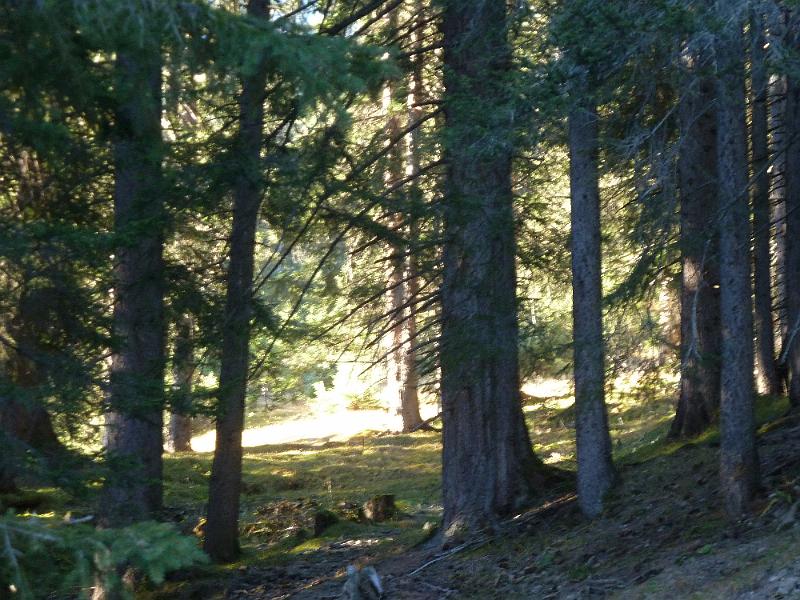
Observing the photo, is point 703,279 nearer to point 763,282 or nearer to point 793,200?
point 793,200

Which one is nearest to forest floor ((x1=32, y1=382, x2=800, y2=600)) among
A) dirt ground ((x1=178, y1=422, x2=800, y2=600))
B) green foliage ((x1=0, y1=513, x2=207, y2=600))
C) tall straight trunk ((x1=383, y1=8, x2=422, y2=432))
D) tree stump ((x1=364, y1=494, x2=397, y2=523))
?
dirt ground ((x1=178, y1=422, x2=800, y2=600))

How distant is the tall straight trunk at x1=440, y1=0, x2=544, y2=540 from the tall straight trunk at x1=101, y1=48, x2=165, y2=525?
362 cm

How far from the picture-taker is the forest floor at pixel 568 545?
822 cm

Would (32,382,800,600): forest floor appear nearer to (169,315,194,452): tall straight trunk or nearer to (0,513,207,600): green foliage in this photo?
(169,315,194,452): tall straight trunk

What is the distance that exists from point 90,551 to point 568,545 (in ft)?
23.1

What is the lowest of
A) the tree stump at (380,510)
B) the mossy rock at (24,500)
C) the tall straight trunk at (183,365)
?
the tree stump at (380,510)

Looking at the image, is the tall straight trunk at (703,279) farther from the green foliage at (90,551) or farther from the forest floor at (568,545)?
the green foliage at (90,551)

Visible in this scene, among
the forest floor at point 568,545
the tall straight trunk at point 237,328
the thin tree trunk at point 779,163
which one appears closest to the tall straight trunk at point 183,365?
the tall straight trunk at point 237,328

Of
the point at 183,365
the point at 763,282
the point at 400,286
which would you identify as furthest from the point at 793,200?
the point at 400,286

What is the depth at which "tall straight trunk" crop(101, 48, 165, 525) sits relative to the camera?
23.5ft

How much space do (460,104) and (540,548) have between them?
5.29m

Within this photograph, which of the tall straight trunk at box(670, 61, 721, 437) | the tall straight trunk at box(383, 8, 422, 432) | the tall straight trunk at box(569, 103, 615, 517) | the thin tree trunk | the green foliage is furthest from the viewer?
the tall straight trunk at box(383, 8, 422, 432)

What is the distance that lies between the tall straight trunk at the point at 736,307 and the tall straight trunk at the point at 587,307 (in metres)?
1.81

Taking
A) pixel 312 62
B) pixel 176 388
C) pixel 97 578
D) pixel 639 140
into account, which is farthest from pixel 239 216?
pixel 97 578
